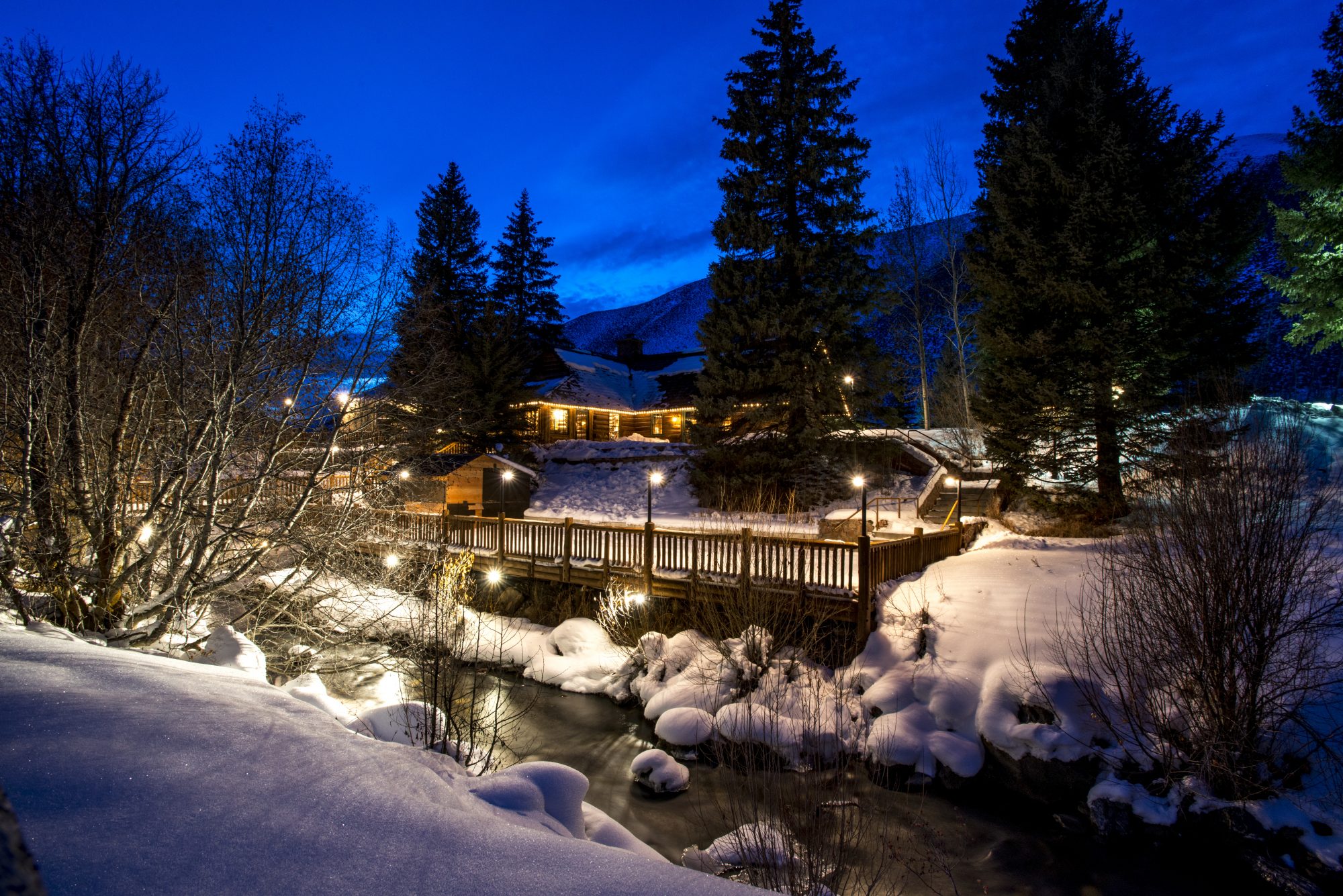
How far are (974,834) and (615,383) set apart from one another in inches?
1259

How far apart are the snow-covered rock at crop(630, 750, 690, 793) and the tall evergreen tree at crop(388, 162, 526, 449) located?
5970mm

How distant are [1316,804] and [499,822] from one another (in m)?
8.13

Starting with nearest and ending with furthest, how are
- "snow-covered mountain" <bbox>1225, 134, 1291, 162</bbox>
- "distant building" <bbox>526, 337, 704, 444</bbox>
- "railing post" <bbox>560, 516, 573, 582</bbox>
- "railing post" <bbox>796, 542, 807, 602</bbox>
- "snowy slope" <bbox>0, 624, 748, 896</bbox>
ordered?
"snowy slope" <bbox>0, 624, 748, 896</bbox>, "railing post" <bbox>796, 542, 807, 602</bbox>, "railing post" <bbox>560, 516, 573, 582</bbox>, "distant building" <bbox>526, 337, 704, 444</bbox>, "snow-covered mountain" <bbox>1225, 134, 1291, 162</bbox>

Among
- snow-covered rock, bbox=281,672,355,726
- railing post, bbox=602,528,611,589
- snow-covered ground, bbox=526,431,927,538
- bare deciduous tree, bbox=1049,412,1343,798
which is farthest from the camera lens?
snow-covered ground, bbox=526,431,927,538

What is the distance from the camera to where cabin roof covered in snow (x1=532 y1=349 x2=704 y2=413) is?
33.5 meters

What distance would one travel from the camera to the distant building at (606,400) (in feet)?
107

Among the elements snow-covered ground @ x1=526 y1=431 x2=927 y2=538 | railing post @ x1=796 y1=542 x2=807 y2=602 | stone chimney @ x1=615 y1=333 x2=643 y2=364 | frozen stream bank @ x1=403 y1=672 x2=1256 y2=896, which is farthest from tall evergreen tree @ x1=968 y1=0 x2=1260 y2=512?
stone chimney @ x1=615 y1=333 x2=643 y2=364

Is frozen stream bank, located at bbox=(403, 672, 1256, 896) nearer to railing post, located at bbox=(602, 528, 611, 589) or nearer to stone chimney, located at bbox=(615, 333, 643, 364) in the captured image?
railing post, located at bbox=(602, 528, 611, 589)

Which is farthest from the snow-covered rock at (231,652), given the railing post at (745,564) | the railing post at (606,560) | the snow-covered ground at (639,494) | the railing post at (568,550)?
the snow-covered ground at (639,494)

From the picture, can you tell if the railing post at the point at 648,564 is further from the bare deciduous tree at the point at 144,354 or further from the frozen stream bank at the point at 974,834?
the bare deciduous tree at the point at 144,354

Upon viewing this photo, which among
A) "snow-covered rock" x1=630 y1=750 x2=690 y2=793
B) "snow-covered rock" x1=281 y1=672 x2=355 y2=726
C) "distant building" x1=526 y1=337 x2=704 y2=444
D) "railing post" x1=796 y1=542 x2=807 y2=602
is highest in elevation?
"distant building" x1=526 y1=337 x2=704 y2=444

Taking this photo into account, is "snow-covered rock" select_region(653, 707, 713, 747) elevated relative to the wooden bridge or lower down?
lower down

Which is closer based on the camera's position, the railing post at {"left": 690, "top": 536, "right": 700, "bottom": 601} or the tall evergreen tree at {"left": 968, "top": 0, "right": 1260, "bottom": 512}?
the railing post at {"left": 690, "top": 536, "right": 700, "bottom": 601}

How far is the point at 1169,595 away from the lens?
6598mm
